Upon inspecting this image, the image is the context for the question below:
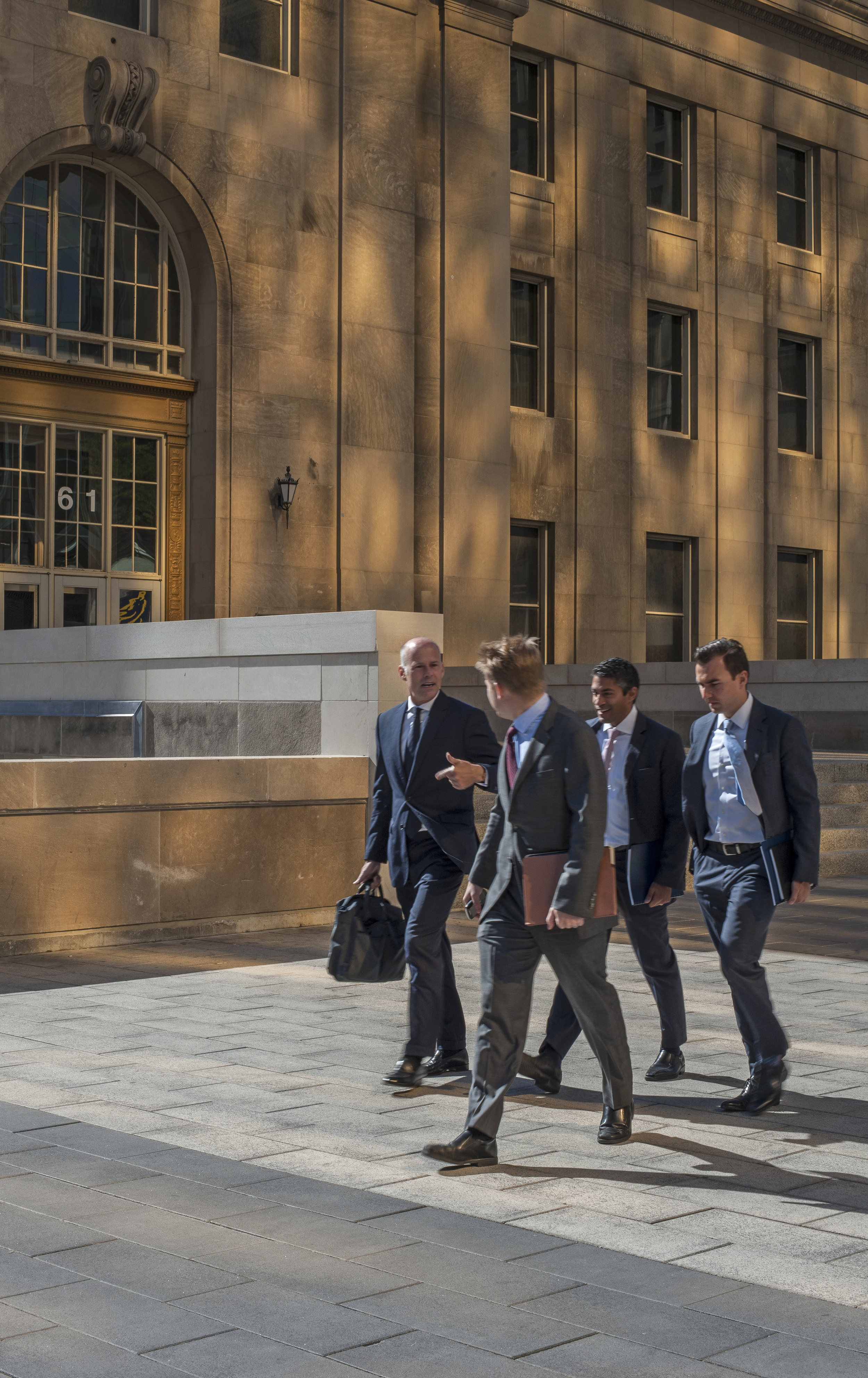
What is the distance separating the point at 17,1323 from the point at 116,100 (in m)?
19.9

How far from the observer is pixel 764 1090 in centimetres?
641

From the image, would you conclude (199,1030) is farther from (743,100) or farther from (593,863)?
(743,100)

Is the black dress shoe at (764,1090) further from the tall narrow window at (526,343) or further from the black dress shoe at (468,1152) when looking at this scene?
A: the tall narrow window at (526,343)

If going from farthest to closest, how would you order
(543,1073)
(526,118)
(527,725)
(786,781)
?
(526,118), (543,1073), (786,781), (527,725)

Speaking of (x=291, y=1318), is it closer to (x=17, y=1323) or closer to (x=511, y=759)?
(x=17, y=1323)

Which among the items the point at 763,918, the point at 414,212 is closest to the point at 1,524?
the point at 414,212

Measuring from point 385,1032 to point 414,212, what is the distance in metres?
19.1

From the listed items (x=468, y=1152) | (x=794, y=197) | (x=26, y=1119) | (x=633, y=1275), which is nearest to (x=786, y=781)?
(x=468, y=1152)

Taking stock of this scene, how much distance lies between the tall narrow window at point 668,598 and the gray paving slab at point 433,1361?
85.4 ft

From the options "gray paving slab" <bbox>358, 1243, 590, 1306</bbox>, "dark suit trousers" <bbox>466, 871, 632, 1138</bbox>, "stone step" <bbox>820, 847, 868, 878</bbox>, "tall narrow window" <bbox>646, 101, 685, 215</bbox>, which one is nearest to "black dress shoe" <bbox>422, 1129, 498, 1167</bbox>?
"dark suit trousers" <bbox>466, 871, 632, 1138</bbox>

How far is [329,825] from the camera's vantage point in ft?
40.5

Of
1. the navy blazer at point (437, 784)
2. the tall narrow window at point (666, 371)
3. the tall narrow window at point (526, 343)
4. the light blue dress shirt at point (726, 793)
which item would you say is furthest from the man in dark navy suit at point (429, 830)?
the tall narrow window at point (666, 371)

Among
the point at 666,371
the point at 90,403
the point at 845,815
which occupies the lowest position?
the point at 845,815

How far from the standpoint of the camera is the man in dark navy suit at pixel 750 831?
255 inches
